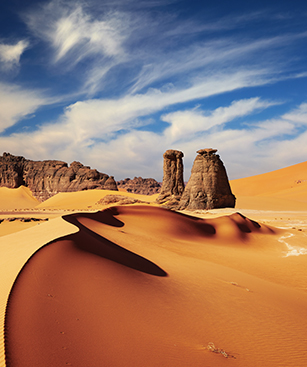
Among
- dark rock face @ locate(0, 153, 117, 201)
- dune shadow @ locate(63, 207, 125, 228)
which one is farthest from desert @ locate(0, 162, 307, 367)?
dark rock face @ locate(0, 153, 117, 201)

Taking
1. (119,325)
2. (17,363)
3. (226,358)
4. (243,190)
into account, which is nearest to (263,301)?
(226,358)

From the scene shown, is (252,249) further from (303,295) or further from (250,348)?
(250,348)

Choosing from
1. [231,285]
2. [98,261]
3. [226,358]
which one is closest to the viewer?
[226,358]

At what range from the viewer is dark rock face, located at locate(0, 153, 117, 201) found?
5216 cm

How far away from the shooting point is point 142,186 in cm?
9856

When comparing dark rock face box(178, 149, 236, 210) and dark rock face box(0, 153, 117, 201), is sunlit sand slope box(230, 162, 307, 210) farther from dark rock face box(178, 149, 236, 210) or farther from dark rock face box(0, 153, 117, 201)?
→ dark rock face box(0, 153, 117, 201)

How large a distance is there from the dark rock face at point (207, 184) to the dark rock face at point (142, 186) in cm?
6998

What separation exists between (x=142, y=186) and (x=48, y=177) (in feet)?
157

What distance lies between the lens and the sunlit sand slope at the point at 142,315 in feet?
7.65

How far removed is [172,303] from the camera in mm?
3949

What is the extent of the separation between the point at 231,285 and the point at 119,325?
141 inches

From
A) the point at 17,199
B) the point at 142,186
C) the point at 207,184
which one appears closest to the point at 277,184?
the point at 142,186

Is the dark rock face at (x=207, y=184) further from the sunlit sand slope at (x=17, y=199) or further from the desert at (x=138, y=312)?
the sunlit sand slope at (x=17, y=199)

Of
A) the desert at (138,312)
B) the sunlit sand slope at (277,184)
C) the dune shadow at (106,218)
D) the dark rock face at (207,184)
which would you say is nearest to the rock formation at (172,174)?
the dark rock face at (207,184)
